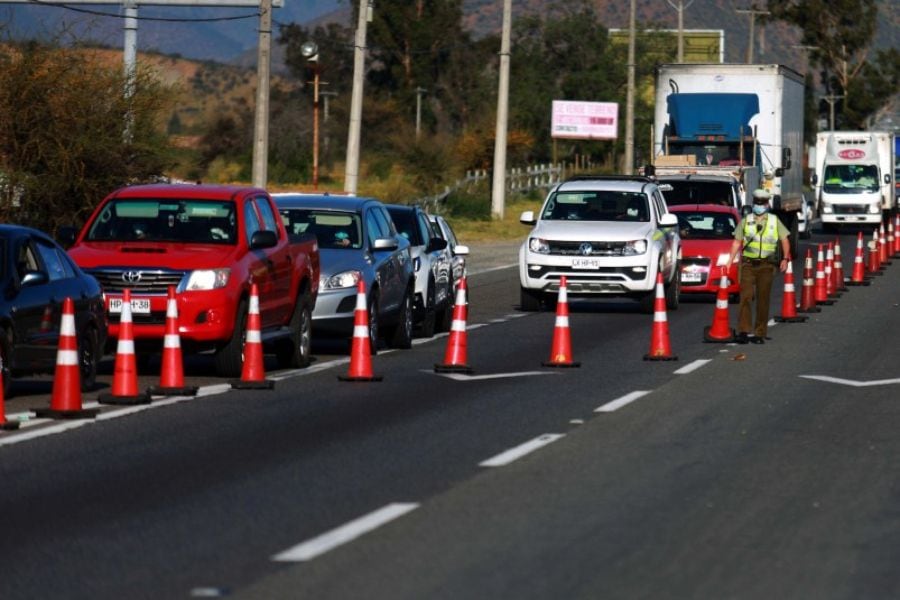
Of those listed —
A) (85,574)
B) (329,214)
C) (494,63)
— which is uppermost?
(494,63)

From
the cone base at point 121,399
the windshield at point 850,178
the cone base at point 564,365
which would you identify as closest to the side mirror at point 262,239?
the cone base at point 121,399

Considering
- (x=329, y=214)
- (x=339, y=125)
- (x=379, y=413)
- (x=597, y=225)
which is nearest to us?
(x=379, y=413)

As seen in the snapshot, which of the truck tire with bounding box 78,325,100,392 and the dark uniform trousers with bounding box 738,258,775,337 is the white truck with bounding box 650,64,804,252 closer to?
the dark uniform trousers with bounding box 738,258,775,337

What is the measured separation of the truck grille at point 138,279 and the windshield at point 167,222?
71cm

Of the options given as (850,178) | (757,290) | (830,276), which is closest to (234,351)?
(757,290)

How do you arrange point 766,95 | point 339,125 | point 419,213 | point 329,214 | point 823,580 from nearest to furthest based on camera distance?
point 823,580
point 329,214
point 419,213
point 766,95
point 339,125

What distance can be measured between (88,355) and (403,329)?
19.1ft

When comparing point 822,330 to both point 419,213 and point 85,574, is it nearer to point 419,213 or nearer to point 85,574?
point 419,213

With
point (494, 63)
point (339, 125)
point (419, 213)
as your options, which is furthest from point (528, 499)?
point (494, 63)

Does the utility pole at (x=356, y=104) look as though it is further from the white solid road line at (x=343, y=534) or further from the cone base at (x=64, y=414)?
the white solid road line at (x=343, y=534)

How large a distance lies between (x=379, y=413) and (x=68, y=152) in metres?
14.8

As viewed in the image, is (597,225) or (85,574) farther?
(597,225)

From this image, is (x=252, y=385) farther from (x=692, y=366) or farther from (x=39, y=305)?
(x=692, y=366)

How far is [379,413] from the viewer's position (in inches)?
621
